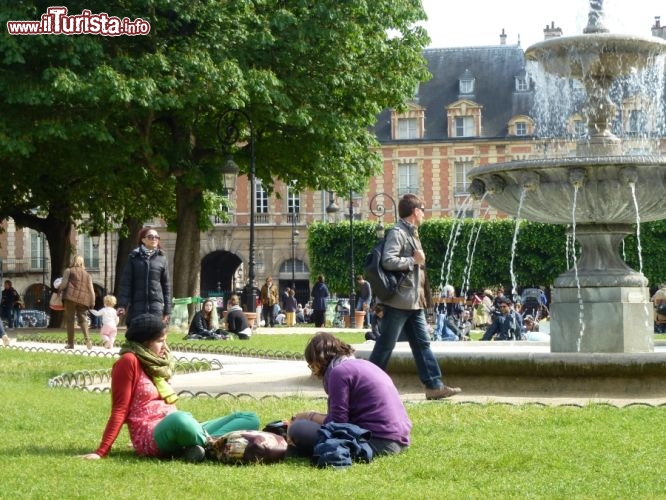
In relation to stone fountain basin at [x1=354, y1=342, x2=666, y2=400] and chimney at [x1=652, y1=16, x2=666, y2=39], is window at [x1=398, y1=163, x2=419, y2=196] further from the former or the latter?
stone fountain basin at [x1=354, y1=342, x2=666, y2=400]

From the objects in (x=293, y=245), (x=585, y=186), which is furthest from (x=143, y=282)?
(x=293, y=245)

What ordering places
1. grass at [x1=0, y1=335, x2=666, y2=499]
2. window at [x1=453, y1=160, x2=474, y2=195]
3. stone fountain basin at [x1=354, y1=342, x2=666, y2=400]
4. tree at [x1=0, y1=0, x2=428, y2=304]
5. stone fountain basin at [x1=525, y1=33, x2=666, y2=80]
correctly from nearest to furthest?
grass at [x1=0, y1=335, x2=666, y2=499] < stone fountain basin at [x1=354, y1=342, x2=666, y2=400] < stone fountain basin at [x1=525, y1=33, x2=666, y2=80] < tree at [x1=0, y1=0, x2=428, y2=304] < window at [x1=453, y1=160, x2=474, y2=195]

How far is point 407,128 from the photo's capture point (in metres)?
65.9

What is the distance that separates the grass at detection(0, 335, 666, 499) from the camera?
616 centimetres

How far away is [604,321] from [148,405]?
602cm

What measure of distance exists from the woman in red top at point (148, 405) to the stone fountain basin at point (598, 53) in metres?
7.19

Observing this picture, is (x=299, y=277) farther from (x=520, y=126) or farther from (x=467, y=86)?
(x=520, y=126)

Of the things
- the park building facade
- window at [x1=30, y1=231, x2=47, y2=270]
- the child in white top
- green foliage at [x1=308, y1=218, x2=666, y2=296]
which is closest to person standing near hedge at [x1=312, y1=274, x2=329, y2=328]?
the child in white top

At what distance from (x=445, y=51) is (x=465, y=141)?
5508mm

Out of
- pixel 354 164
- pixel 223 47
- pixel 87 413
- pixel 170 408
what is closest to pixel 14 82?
pixel 223 47

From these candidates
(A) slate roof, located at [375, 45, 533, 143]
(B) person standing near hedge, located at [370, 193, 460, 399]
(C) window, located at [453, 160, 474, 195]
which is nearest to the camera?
(B) person standing near hedge, located at [370, 193, 460, 399]

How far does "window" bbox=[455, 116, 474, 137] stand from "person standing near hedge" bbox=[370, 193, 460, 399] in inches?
2188

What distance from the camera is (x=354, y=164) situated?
29953 mm

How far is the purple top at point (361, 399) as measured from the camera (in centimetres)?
716
